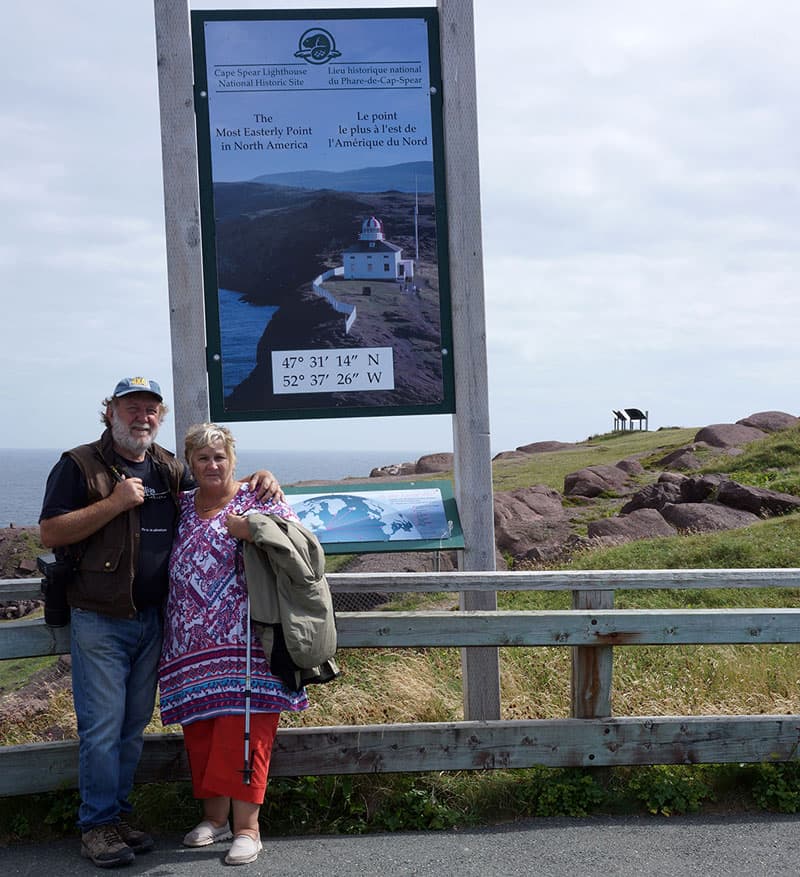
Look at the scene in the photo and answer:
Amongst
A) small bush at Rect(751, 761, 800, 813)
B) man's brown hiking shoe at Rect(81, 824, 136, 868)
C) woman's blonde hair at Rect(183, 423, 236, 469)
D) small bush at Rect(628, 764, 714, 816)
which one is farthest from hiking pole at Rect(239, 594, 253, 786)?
small bush at Rect(751, 761, 800, 813)

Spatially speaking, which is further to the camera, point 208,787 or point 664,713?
point 664,713

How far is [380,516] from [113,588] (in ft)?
6.42

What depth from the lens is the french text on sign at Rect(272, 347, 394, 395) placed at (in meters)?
6.40

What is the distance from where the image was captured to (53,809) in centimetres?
514

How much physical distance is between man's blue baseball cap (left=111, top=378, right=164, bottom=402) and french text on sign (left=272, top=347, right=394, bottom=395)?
4.95 ft

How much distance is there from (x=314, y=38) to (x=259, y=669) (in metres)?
4.12

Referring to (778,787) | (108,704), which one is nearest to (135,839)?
(108,704)

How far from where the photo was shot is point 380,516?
244 inches

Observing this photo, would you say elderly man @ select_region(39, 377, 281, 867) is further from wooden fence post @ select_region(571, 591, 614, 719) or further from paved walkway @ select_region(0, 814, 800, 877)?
wooden fence post @ select_region(571, 591, 614, 719)

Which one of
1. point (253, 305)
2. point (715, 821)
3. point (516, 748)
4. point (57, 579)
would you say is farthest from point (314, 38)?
point (715, 821)

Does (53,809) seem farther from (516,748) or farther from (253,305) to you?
(253,305)

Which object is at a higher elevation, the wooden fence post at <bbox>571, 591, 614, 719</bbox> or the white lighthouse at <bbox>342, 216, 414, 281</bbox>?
the white lighthouse at <bbox>342, 216, 414, 281</bbox>

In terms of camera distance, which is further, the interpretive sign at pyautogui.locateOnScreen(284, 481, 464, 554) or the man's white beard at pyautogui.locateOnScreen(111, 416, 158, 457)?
the interpretive sign at pyautogui.locateOnScreen(284, 481, 464, 554)

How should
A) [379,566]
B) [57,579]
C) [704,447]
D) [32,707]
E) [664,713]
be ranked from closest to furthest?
[57,579], [664,713], [32,707], [379,566], [704,447]
